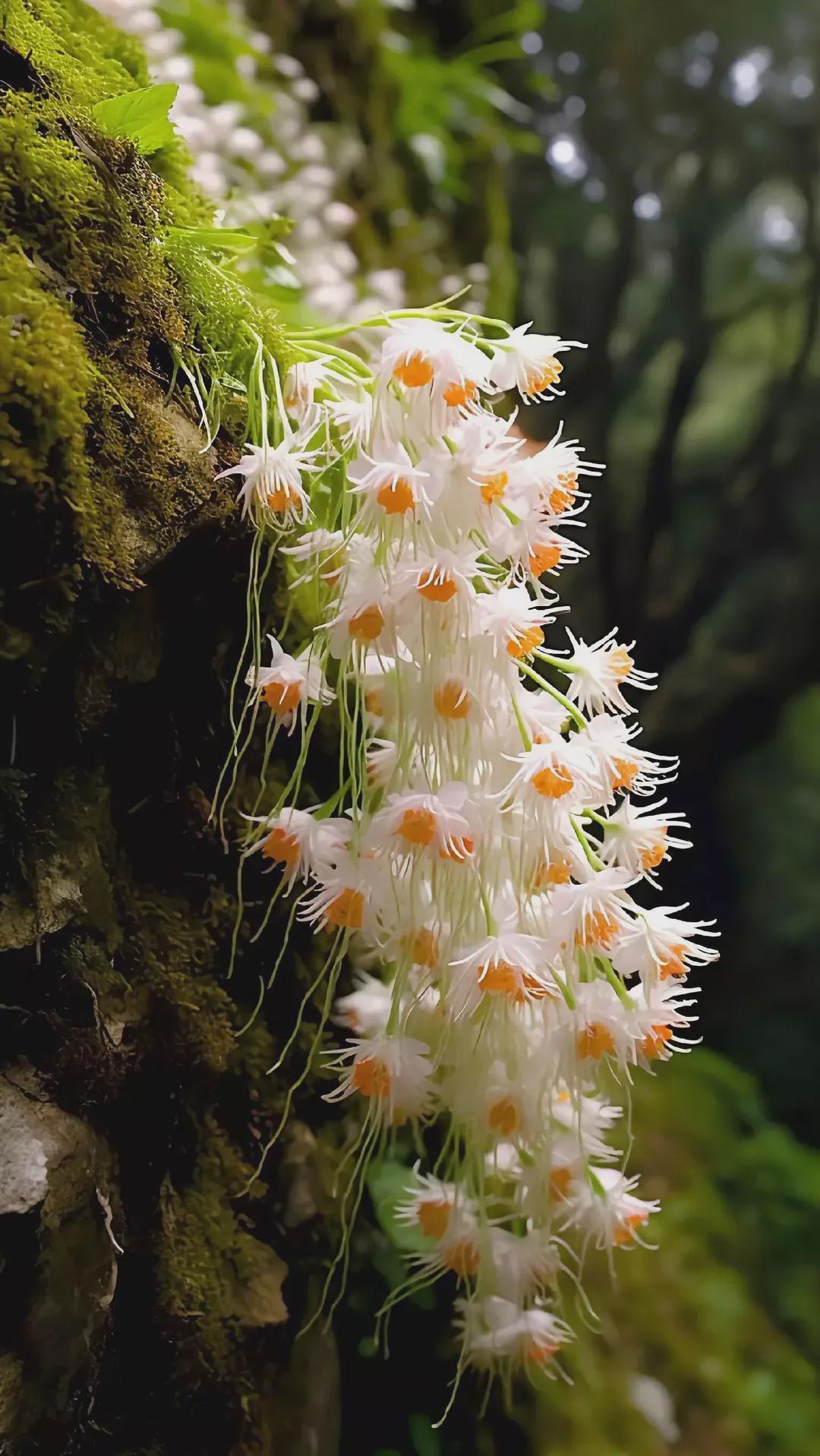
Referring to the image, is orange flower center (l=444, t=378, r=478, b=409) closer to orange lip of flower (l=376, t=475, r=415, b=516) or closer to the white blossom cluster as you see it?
orange lip of flower (l=376, t=475, r=415, b=516)

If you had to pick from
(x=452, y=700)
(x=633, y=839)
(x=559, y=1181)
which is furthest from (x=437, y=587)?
(x=559, y=1181)

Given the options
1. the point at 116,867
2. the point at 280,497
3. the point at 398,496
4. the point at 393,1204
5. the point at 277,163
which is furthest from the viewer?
the point at 277,163

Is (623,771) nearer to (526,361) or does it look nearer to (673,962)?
(673,962)

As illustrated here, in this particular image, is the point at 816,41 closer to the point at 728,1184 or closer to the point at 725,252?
the point at 725,252

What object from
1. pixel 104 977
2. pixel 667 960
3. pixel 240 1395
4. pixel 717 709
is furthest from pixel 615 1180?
pixel 717 709

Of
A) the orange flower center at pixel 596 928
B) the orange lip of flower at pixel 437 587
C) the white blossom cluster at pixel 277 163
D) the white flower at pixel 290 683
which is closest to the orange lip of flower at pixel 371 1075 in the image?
the orange flower center at pixel 596 928

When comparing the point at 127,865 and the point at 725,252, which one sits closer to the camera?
the point at 127,865
